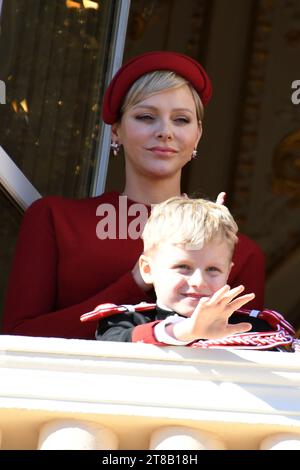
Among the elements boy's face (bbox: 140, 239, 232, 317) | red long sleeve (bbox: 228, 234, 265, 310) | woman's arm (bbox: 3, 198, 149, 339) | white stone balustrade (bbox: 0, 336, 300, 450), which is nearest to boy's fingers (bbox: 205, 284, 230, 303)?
white stone balustrade (bbox: 0, 336, 300, 450)

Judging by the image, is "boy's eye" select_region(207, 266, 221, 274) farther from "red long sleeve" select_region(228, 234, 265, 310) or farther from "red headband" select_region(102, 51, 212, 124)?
"red headband" select_region(102, 51, 212, 124)

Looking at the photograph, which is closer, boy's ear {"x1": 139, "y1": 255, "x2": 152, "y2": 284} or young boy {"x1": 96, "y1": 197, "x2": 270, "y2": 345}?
young boy {"x1": 96, "y1": 197, "x2": 270, "y2": 345}

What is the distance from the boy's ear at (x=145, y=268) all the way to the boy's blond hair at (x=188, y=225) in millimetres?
27

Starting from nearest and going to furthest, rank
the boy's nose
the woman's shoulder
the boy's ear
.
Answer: the boy's nose < the boy's ear < the woman's shoulder

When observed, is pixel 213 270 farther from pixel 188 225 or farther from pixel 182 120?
pixel 182 120

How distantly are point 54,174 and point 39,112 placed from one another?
15cm

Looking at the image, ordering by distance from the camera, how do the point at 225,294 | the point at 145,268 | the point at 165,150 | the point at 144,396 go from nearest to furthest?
the point at 225,294
the point at 144,396
the point at 145,268
the point at 165,150

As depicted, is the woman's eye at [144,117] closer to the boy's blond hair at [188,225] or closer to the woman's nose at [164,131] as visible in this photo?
the woman's nose at [164,131]

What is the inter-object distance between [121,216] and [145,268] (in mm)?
358

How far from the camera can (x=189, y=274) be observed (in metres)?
2.66

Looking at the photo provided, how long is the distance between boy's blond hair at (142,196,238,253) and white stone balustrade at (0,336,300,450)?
27 centimetres

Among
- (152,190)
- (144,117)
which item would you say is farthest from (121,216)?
(144,117)

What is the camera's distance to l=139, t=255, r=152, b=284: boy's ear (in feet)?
9.10

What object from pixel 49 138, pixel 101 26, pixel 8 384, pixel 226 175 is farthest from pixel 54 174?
pixel 8 384
